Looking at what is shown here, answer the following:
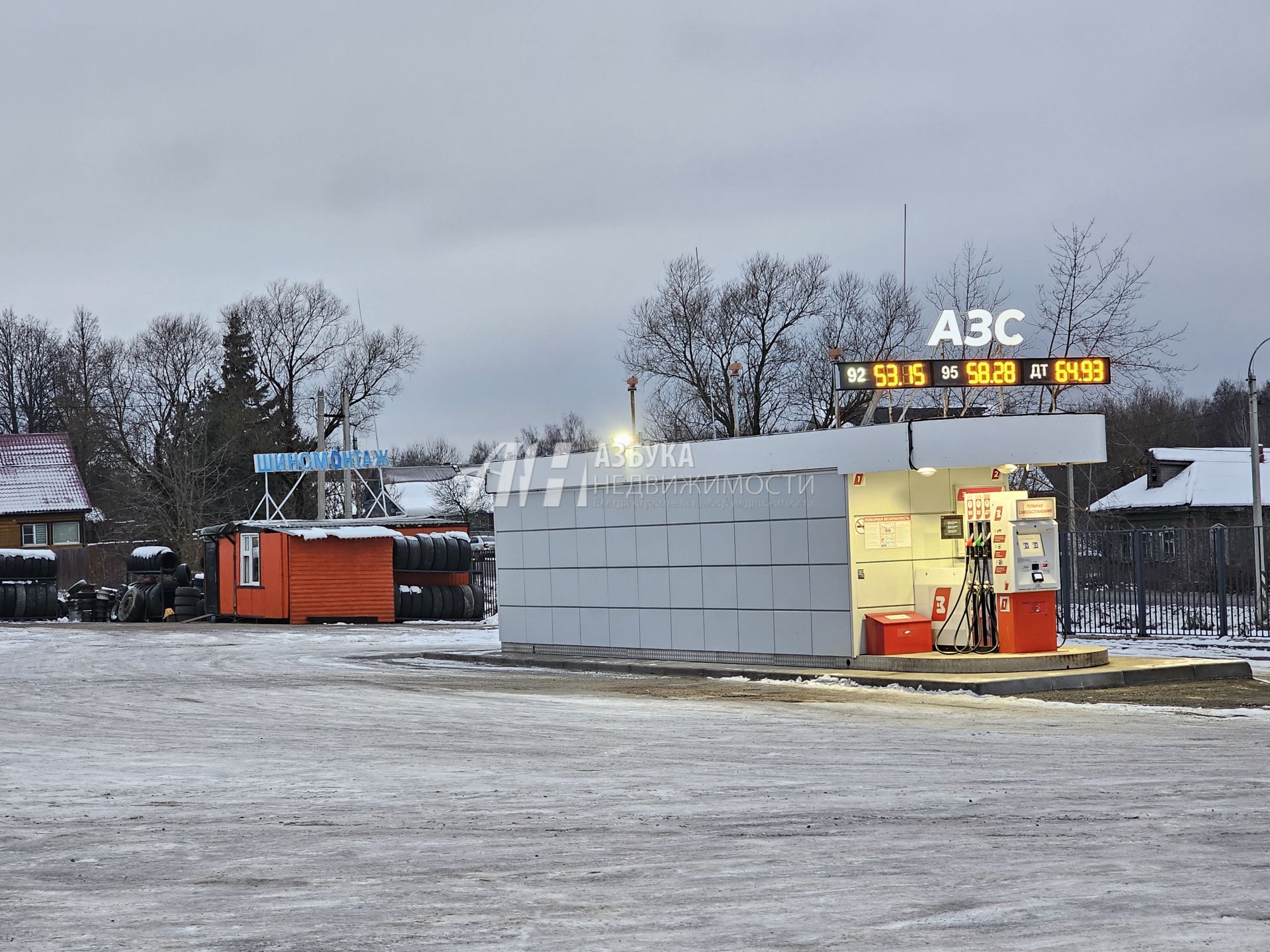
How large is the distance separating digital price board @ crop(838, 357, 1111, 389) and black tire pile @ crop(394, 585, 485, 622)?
2271 cm

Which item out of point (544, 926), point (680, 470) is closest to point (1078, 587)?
point (680, 470)

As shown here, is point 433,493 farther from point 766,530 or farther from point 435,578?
point 766,530

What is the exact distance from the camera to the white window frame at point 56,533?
2692 inches

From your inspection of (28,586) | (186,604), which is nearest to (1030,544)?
(186,604)

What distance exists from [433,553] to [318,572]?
3.36 meters

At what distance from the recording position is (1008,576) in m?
18.8

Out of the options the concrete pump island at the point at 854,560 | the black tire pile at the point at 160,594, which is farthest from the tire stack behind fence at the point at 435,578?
the concrete pump island at the point at 854,560

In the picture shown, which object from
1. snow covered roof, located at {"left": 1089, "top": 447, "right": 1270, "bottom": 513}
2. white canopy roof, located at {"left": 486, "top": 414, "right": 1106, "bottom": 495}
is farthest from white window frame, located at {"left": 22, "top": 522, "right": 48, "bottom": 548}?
white canopy roof, located at {"left": 486, "top": 414, "right": 1106, "bottom": 495}

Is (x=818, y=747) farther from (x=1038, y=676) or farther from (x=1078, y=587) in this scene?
(x=1078, y=587)

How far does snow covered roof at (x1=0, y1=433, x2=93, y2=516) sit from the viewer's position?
6712 cm

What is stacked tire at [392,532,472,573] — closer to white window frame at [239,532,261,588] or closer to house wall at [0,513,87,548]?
white window frame at [239,532,261,588]

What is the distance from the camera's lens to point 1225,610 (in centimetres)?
2641

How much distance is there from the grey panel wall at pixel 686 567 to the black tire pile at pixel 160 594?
2067 cm

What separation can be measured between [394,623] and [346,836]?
30.6m
